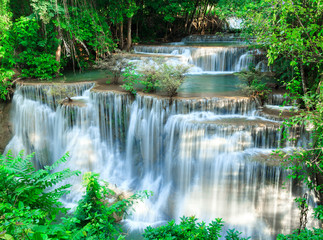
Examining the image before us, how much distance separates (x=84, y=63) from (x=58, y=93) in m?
5.06

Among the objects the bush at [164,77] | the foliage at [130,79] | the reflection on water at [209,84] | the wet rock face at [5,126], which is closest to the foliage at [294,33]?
the reflection on water at [209,84]

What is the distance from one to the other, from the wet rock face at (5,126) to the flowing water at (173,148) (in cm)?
25

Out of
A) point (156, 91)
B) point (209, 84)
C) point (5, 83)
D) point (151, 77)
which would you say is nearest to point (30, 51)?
point (5, 83)

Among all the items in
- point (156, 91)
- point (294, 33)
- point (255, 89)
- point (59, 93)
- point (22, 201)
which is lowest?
point (22, 201)

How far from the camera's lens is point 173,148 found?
8.77 metres

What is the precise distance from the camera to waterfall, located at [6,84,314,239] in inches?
293

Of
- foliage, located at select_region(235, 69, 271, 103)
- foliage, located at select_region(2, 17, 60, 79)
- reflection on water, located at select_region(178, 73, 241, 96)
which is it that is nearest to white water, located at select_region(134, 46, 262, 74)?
reflection on water, located at select_region(178, 73, 241, 96)

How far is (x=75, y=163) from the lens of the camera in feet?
33.4

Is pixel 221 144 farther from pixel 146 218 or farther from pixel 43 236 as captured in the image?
pixel 43 236

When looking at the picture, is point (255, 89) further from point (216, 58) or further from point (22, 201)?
point (22, 201)

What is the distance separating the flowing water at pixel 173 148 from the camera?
7.45 metres

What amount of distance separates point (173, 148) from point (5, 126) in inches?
291

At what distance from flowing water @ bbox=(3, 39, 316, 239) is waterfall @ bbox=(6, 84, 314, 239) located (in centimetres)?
3

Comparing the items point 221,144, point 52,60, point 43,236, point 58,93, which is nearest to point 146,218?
point 221,144
